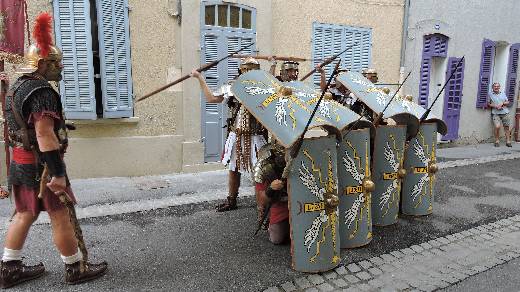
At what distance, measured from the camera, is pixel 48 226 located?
13.5 feet

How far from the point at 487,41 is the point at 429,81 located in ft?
7.45

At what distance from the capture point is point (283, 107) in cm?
299

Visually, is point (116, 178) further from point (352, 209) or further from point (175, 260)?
point (352, 209)

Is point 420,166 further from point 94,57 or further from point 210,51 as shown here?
point 94,57

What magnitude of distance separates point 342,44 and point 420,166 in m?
4.70

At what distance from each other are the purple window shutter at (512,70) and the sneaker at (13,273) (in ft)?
40.3

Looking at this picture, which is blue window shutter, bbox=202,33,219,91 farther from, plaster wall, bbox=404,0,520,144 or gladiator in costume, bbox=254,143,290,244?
plaster wall, bbox=404,0,520,144

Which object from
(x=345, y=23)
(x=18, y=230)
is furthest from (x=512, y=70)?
(x=18, y=230)

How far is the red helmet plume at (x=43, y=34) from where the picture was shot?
261cm

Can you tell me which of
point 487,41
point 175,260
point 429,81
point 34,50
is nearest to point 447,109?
point 429,81

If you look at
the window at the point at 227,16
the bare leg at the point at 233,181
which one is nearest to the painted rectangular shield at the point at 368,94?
the bare leg at the point at 233,181

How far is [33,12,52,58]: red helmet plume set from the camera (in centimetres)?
261

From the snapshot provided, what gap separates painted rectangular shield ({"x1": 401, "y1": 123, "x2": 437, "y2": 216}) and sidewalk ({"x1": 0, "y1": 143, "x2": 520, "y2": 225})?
2053 mm

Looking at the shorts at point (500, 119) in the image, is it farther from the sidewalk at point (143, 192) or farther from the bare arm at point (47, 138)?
the bare arm at point (47, 138)
